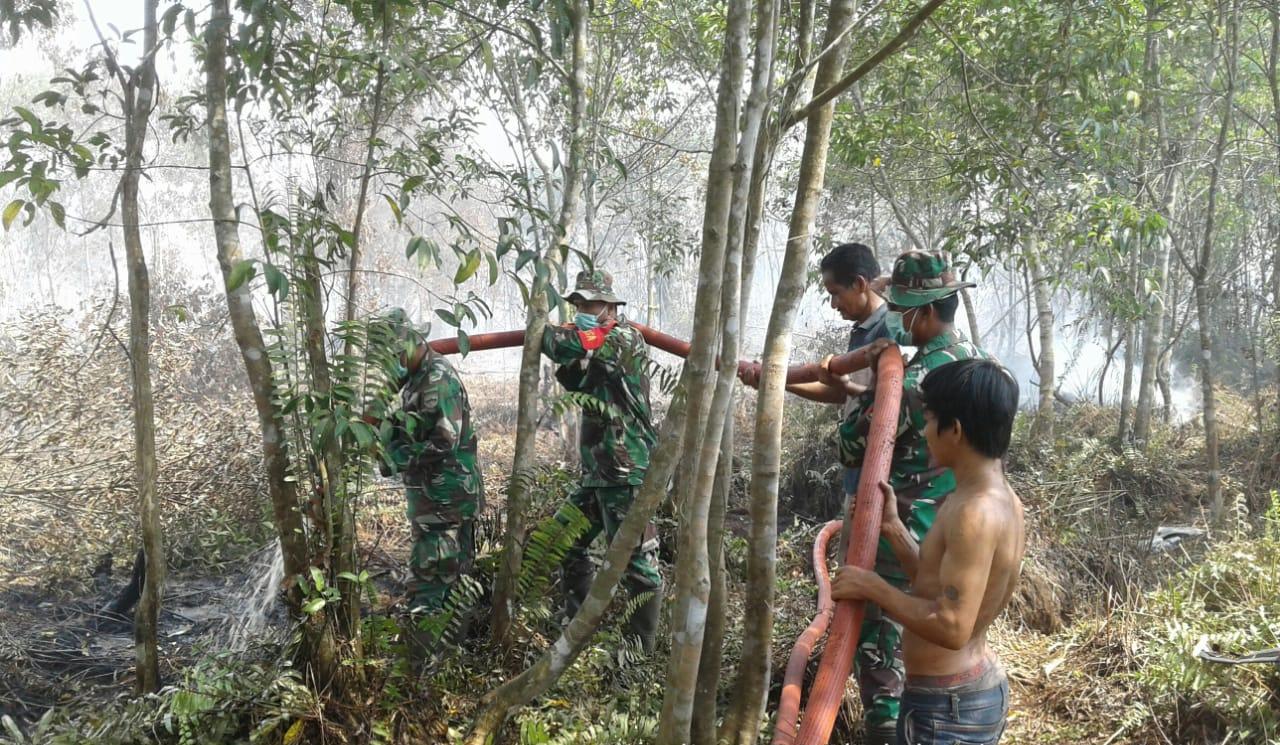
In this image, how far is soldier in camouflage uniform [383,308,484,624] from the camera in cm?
380

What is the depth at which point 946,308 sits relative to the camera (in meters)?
2.83

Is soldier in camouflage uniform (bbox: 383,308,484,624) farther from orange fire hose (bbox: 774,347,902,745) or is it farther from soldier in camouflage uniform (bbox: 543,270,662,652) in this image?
orange fire hose (bbox: 774,347,902,745)

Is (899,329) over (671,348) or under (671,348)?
over

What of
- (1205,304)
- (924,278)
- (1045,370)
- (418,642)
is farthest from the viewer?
(1045,370)

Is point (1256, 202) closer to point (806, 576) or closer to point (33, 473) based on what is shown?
point (806, 576)

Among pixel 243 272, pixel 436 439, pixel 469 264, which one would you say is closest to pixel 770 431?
pixel 469 264

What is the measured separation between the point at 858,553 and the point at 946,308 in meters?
1.29

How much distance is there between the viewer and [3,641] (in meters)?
3.95

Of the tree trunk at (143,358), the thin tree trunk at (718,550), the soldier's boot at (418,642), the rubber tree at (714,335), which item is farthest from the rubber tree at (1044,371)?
the tree trunk at (143,358)

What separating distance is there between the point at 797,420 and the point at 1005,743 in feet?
18.8

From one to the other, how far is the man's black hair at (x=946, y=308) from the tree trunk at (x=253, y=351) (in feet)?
7.09

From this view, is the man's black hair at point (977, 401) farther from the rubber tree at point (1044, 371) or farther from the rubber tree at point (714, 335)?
the rubber tree at point (1044, 371)

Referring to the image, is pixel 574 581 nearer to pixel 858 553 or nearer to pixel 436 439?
pixel 436 439

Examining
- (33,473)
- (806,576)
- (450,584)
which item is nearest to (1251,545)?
(806,576)
